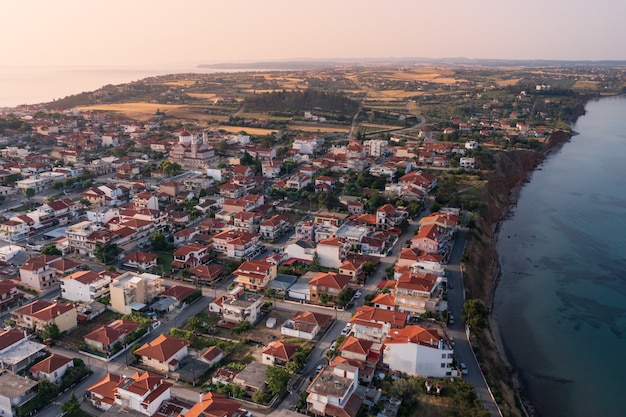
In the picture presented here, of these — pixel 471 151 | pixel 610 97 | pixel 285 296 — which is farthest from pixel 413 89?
pixel 285 296

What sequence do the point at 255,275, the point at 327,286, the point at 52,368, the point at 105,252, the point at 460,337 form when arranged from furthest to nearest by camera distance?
the point at 105,252 < the point at 255,275 < the point at 327,286 < the point at 460,337 < the point at 52,368

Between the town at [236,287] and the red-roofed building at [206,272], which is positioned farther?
the red-roofed building at [206,272]

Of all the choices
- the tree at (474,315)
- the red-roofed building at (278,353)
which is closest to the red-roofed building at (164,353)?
the red-roofed building at (278,353)

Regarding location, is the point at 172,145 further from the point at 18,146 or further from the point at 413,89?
the point at 413,89

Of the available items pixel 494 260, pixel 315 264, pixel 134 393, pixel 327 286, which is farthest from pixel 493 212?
pixel 134 393

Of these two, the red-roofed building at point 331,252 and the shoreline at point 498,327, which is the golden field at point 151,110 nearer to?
the shoreline at point 498,327

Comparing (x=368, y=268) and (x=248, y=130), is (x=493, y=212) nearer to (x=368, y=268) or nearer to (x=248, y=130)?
(x=368, y=268)
